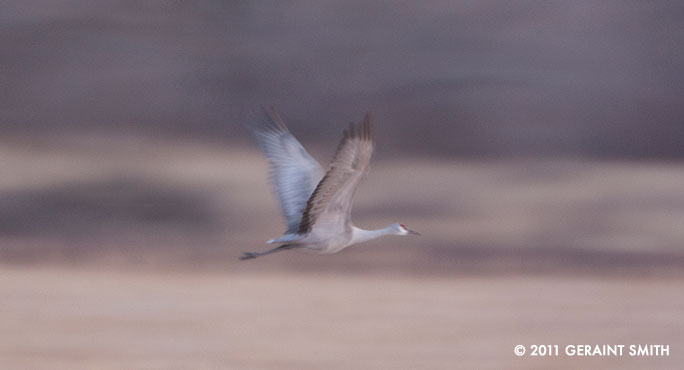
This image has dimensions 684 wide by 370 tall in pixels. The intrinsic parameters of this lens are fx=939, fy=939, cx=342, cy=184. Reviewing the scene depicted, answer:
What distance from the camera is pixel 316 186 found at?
14.4 meters

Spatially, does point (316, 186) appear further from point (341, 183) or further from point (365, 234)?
point (365, 234)

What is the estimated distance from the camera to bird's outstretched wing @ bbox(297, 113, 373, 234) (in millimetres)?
12867

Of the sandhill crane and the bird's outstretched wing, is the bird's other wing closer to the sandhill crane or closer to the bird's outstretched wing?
the sandhill crane

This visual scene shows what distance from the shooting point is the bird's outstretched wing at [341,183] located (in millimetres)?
12867

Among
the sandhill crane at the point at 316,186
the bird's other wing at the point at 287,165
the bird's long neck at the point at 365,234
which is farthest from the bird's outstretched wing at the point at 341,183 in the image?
the bird's other wing at the point at 287,165

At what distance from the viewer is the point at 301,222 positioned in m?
14.5

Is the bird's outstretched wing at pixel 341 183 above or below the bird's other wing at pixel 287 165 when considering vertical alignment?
below

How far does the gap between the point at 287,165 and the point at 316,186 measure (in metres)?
2.34

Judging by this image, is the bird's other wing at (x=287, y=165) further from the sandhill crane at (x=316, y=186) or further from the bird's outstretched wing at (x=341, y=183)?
the bird's outstretched wing at (x=341, y=183)

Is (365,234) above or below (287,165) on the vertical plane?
below

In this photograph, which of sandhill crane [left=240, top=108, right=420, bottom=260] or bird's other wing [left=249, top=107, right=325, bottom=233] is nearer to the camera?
sandhill crane [left=240, top=108, right=420, bottom=260]

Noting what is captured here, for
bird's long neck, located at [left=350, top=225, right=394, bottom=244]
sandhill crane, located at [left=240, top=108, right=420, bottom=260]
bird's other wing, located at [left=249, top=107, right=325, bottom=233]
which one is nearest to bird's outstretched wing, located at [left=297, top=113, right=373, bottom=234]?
sandhill crane, located at [left=240, top=108, right=420, bottom=260]

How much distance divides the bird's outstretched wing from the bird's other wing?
1095 mm

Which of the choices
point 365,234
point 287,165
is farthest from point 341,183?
point 287,165
